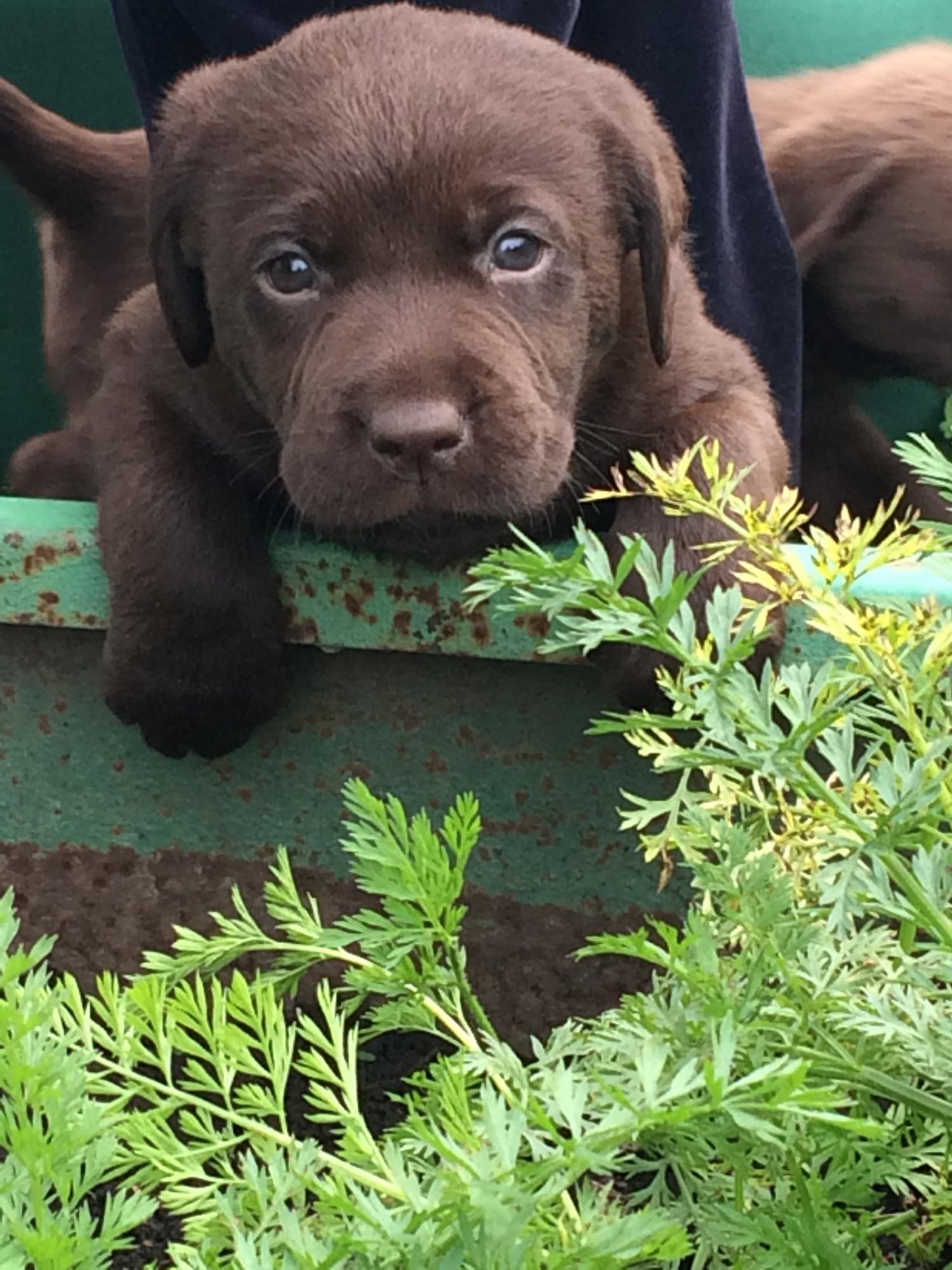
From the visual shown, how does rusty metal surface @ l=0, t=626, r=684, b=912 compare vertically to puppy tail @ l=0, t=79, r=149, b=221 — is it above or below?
below

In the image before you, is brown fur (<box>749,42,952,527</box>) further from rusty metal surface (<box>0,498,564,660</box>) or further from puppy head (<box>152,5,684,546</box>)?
rusty metal surface (<box>0,498,564,660</box>)

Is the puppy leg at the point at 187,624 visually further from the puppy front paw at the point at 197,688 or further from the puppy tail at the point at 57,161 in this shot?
the puppy tail at the point at 57,161

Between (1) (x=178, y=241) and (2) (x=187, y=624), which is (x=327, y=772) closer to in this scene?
(2) (x=187, y=624)

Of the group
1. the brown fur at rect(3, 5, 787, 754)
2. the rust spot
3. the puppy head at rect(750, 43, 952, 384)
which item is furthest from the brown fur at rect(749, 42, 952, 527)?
the rust spot

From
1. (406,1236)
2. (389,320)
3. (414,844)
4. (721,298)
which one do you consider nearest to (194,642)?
(389,320)

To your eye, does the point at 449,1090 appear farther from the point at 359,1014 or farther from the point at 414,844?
the point at 359,1014
